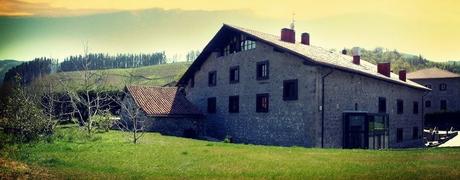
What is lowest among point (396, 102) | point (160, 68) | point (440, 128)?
point (440, 128)

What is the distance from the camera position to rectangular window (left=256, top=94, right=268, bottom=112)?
90.1 feet

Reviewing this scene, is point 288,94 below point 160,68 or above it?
below

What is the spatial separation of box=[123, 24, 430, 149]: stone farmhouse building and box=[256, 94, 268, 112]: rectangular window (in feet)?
0.23

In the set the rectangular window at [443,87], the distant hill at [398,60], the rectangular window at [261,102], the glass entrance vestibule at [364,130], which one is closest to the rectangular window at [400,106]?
the glass entrance vestibule at [364,130]

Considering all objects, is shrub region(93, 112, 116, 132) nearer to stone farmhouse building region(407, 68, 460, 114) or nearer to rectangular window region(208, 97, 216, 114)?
rectangular window region(208, 97, 216, 114)

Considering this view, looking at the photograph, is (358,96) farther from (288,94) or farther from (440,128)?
(440,128)

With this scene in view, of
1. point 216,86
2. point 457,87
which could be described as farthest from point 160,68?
point 216,86

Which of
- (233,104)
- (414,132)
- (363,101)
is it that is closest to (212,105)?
(233,104)

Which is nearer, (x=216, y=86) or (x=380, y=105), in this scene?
(x=380, y=105)

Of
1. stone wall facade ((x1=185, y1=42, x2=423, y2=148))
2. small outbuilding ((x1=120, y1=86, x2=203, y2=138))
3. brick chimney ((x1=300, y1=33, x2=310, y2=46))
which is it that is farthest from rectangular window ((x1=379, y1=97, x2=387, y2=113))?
small outbuilding ((x1=120, y1=86, x2=203, y2=138))

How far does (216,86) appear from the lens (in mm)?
33219

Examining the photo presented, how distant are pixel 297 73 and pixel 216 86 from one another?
9.76 metres

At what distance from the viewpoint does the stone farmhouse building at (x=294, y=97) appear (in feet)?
79.7

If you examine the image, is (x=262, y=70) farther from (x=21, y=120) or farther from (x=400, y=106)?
(x=21, y=120)
